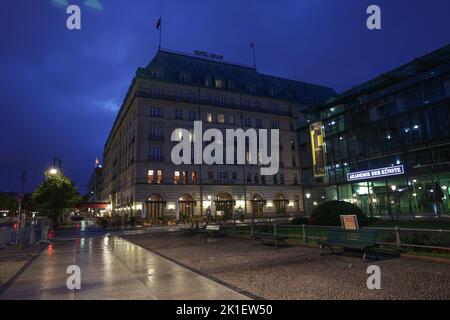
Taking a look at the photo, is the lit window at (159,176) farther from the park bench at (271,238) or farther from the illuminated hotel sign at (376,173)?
the park bench at (271,238)

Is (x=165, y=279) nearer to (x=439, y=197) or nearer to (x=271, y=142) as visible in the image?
(x=439, y=197)

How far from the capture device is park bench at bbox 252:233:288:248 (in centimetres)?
1516

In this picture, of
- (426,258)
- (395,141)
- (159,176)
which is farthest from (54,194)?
(426,258)

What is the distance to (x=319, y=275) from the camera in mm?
8555

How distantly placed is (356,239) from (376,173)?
24156 mm

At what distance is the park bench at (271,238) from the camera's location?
15.2 metres

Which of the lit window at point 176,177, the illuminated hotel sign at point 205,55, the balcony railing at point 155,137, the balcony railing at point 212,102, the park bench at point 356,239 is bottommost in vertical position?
the park bench at point 356,239

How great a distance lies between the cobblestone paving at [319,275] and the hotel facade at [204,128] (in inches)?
1327

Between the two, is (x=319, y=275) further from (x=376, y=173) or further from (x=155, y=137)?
(x=155, y=137)

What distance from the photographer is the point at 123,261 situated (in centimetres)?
1204

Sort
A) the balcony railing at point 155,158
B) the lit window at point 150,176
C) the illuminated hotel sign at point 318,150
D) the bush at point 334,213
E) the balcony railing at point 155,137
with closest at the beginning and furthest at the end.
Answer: the bush at point 334,213 → the illuminated hotel sign at point 318,150 → the lit window at point 150,176 → the balcony railing at point 155,158 → the balcony railing at point 155,137

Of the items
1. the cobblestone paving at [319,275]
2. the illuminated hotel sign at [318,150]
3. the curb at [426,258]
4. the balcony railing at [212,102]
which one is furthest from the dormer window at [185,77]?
the curb at [426,258]
